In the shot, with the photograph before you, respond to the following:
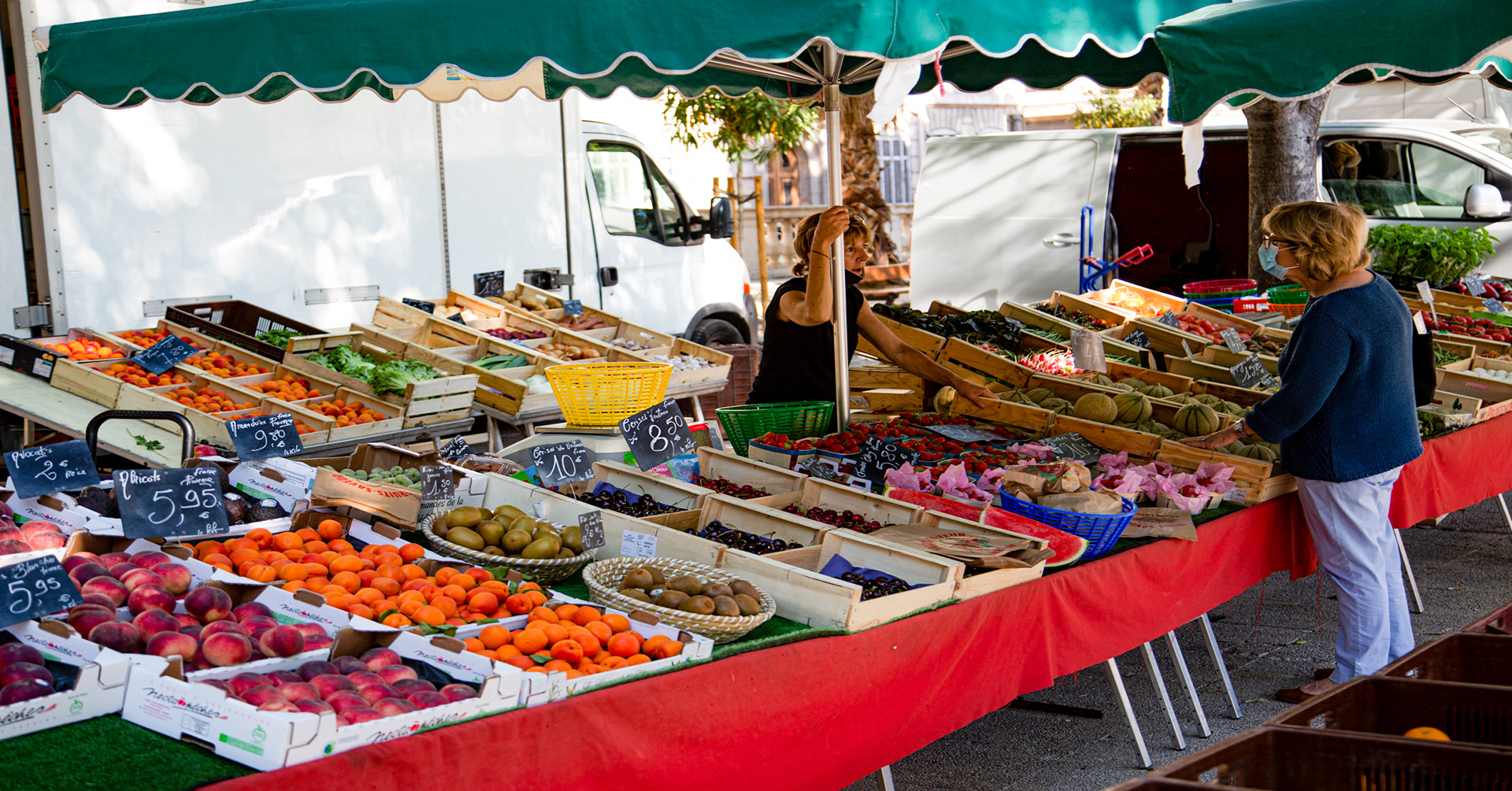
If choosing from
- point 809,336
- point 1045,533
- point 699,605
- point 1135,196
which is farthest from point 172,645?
point 1135,196

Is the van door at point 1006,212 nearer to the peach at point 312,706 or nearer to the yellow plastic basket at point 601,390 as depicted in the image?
the yellow plastic basket at point 601,390

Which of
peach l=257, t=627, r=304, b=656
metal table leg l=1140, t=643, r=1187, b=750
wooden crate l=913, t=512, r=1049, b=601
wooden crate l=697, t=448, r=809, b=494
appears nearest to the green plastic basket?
wooden crate l=697, t=448, r=809, b=494

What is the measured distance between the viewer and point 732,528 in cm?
354

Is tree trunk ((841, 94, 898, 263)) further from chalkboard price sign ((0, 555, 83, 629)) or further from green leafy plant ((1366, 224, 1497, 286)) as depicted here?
chalkboard price sign ((0, 555, 83, 629))

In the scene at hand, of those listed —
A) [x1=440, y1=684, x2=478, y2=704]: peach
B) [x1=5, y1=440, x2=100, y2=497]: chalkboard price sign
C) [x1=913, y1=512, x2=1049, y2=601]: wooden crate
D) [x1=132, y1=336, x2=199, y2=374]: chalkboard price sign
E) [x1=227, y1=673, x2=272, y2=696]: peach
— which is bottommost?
[x1=913, y1=512, x2=1049, y2=601]: wooden crate

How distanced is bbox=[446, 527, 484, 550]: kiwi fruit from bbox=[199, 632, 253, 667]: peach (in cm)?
89

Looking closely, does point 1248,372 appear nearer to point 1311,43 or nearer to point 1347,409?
point 1347,409

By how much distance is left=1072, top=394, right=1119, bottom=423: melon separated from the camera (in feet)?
16.0

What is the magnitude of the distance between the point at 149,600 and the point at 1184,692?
364cm

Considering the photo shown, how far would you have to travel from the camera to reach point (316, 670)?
7.59 ft

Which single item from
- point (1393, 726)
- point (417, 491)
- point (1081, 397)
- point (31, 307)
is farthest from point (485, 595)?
point (31, 307)

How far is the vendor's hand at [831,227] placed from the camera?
427 cm

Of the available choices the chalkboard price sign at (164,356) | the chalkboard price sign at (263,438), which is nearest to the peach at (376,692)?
the chalkboard price sign at (263,438)

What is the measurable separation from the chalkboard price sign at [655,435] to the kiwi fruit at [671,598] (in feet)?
3.21
